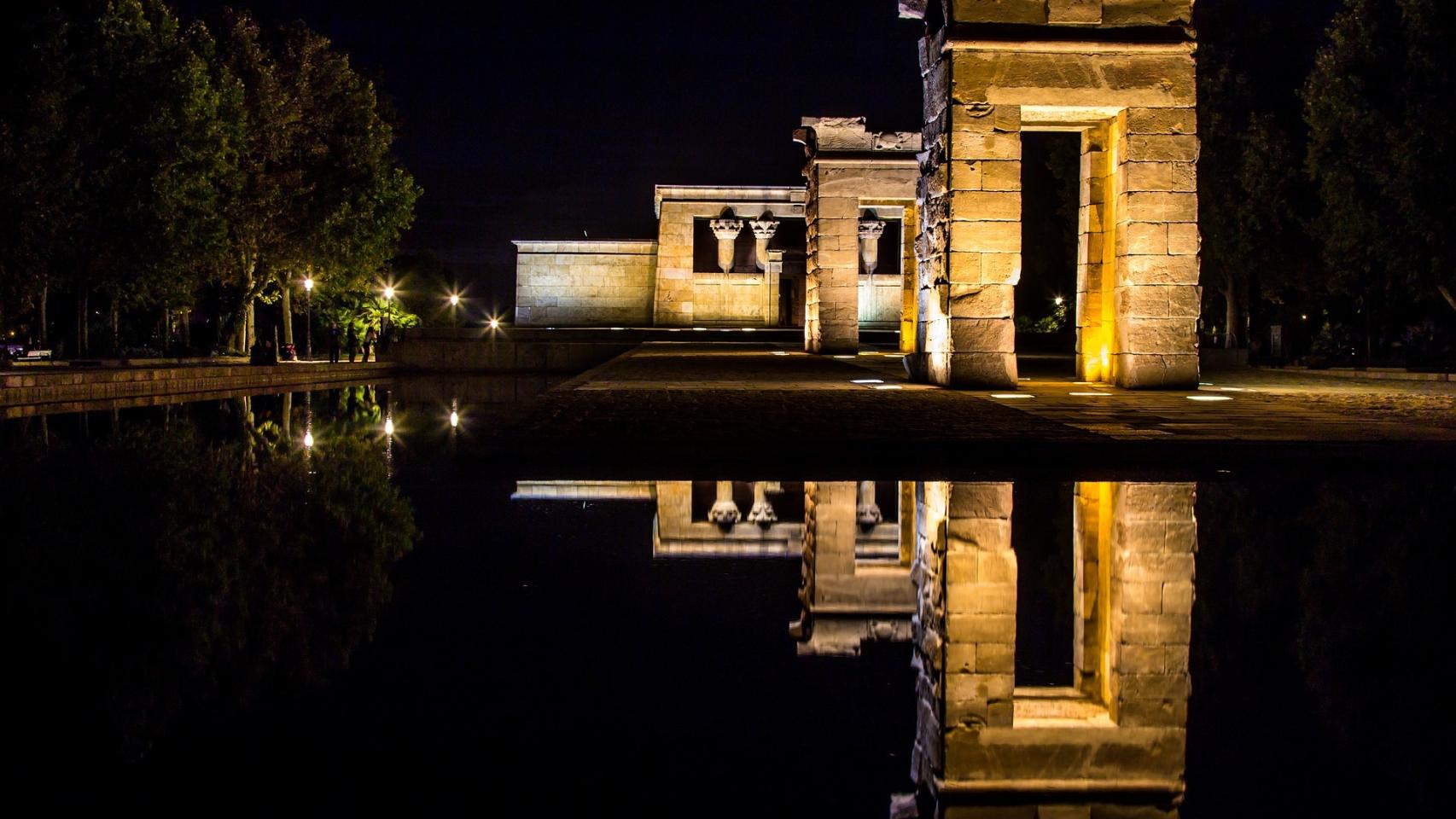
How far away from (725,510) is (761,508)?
31 centimetres

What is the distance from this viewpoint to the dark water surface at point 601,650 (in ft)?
10.0

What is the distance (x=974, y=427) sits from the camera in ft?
33.6

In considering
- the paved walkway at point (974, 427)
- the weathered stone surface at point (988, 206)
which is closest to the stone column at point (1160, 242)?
the paved walkway at point (974, 427)

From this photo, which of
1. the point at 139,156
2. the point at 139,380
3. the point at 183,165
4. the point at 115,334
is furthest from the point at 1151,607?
the point at 115,334

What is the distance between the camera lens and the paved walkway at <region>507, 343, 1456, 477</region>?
912cm

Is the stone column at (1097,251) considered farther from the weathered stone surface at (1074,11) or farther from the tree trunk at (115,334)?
the tree trunk at (115,334)

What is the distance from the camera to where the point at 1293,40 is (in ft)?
119

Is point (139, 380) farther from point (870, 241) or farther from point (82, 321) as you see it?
point (870, 241)

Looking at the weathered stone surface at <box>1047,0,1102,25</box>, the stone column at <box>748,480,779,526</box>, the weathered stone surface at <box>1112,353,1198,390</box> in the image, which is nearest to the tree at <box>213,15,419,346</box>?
the weathered stone surface at <box>1047,0,1102,25</box>

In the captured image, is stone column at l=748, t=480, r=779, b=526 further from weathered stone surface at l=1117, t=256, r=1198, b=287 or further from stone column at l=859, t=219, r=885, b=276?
stone column at l=859, t=219, r=885, b=276

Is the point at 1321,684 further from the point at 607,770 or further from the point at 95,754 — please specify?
the point at 95,754

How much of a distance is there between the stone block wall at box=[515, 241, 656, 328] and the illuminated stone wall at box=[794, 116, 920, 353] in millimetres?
19242

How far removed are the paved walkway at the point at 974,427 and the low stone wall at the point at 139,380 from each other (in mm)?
9116

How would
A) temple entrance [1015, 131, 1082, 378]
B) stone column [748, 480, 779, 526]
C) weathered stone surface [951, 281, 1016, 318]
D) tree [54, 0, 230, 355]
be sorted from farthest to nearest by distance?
temple entrance [1015, 131, 1082, 378]
tree [54, 0, 230, 355]
weathered stone surface [951, 281, 1016, 318]
stone column [748, 480, 779, 526]
